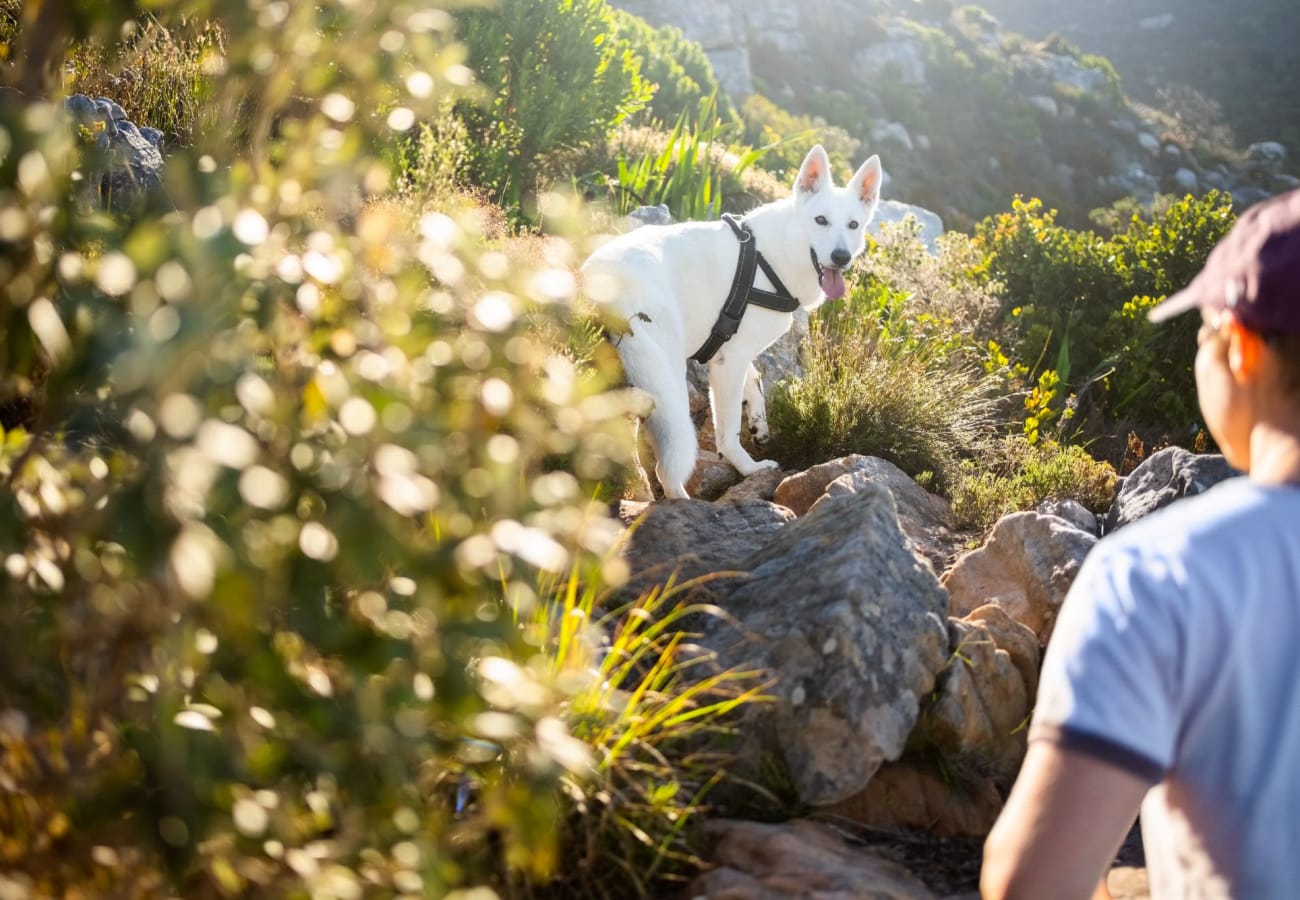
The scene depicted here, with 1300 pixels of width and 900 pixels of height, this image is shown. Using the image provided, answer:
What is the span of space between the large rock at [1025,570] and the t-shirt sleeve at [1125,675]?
3104 millimetres

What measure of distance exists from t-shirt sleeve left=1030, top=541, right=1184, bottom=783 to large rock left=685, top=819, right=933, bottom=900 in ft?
3.77

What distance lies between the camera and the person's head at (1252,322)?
1.10 metres

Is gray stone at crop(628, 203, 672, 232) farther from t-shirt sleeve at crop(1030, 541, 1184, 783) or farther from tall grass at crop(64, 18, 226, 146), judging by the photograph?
t-shirt sleeve at crop(1030, 541, 1184, 783)

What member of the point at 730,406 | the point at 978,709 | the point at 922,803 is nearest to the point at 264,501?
the point at 922,803

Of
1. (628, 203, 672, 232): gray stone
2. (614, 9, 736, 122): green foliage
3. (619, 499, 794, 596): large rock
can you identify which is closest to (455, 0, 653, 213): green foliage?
(628, 203, 672, 232): gray stone

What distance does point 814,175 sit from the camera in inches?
235

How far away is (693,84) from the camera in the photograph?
58.3ft

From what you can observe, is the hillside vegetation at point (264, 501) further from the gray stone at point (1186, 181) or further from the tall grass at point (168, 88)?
the gray stone at point (1186, 181)

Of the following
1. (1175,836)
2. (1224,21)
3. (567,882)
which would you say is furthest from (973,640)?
(1224,21)

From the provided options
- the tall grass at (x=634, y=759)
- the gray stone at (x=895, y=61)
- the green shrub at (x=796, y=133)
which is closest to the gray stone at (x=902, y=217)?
the green shrub at (x=796, y=133)

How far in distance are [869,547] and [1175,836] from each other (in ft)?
5.85

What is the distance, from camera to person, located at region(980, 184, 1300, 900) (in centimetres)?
100

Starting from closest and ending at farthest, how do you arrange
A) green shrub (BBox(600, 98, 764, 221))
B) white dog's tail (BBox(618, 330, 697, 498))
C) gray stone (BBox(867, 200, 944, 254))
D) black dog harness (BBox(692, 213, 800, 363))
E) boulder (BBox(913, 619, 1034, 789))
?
boulder (BBox(913, 619, 1034, 789))
white dog's tail (BBox(618, 330, 697, 498))
black dog harness (BBox(692, 213, 800, 363))
green shrub (BBox(600, 98, 764, 221))
gray stone (BBox(867, 200, 944, 254))

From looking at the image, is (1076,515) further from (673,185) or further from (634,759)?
(673,185)
